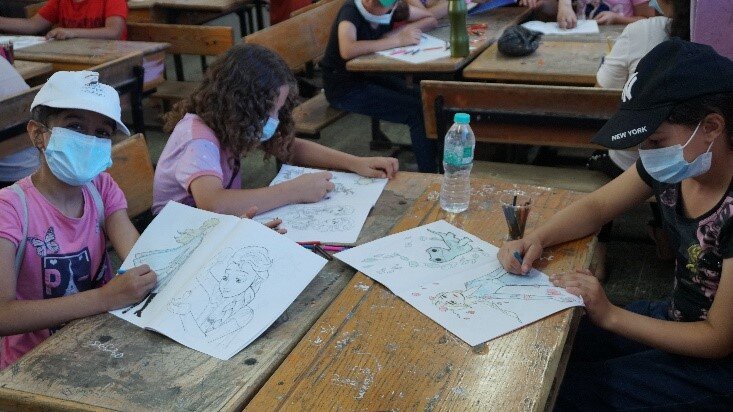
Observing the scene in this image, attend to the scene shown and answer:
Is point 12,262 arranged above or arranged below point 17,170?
above

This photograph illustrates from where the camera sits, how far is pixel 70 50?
4367 mm

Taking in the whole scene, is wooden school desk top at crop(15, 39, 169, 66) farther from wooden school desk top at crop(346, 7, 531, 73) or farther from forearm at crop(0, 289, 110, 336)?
forearm at crop(0, 289, 110, 336)

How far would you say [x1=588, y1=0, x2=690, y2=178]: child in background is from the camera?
115 inches

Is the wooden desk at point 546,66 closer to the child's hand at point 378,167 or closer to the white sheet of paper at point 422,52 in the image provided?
the white sheet of paper at point 422,52

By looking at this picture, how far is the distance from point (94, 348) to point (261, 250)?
41cm

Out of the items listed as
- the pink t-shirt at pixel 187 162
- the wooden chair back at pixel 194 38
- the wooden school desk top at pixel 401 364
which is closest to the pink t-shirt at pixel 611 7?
the wooden chair back at pixel 194 38

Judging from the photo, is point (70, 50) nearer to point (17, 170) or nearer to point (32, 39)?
point (32, 39)

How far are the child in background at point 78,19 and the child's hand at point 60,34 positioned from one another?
120 millimetres

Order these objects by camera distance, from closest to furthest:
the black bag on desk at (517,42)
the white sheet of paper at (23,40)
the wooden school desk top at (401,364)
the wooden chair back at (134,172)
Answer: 1. the wooden school desk top at (401,364)
2. the wooden chair back at (134,172)
3. the black bag on desk at (517,42)
4. the white sheet of paper at (23,40)

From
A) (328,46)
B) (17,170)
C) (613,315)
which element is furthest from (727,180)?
(328,46)

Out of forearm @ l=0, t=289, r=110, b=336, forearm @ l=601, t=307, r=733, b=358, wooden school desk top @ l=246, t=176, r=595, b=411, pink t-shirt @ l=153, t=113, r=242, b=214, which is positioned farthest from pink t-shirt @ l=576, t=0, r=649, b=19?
forearm @ l=0, t=289, r=110, b=336

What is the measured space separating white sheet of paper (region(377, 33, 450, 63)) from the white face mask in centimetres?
26

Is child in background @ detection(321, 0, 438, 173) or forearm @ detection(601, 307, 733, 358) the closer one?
forearm @ detection(601, 307, 733, 358)

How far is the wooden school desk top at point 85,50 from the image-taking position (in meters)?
4.16
